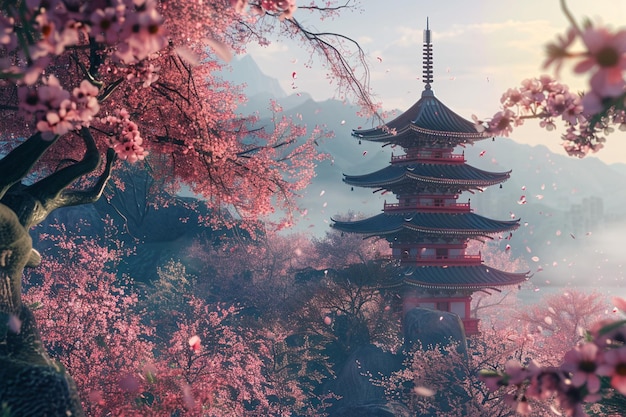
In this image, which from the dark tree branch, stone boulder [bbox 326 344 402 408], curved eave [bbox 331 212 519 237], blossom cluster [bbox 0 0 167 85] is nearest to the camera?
blossom cluster [bbox 0 0 167 85]

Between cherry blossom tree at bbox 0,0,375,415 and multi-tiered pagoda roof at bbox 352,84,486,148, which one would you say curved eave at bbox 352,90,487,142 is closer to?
multi-tiered pagoda roof at bbox 352,84,486,148

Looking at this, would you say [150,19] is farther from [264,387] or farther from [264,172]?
[264,387]

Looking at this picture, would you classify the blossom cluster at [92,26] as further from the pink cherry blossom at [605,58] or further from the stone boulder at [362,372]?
the stone boulder at [362,372]

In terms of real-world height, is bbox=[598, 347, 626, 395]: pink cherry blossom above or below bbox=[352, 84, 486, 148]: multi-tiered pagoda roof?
below

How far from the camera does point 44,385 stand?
4.77 m

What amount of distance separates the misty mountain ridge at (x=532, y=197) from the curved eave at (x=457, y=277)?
65.5 metres

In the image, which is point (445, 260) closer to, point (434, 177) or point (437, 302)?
point (437, 302)

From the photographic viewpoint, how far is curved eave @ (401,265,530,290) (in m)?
24.0

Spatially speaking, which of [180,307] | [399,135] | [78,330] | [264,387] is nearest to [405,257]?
[399,135]

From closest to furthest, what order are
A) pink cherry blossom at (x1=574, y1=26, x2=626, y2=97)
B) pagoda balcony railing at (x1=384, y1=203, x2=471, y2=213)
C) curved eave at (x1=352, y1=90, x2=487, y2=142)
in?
pink cherry blossom at (x1=574, y1=26, x2=626, y2=97) → curved eave at (x1=352, y1=90, x2=487, y2=142) → pagoda balcony railing at (x1=384, y1=203, x2=471, y2=213)

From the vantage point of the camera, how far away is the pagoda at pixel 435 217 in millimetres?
24531

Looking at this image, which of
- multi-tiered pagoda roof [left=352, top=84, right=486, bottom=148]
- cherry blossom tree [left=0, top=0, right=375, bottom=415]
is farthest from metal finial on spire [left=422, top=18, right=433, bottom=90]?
cherry blossom tree [left=0, top=0, right=375, bottom=415]

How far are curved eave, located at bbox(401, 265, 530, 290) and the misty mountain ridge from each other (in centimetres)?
6553

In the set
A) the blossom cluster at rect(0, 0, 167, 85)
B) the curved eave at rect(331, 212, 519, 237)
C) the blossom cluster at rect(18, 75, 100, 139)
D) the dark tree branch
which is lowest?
the curved eave at rect(331, 212, 519, 237)
